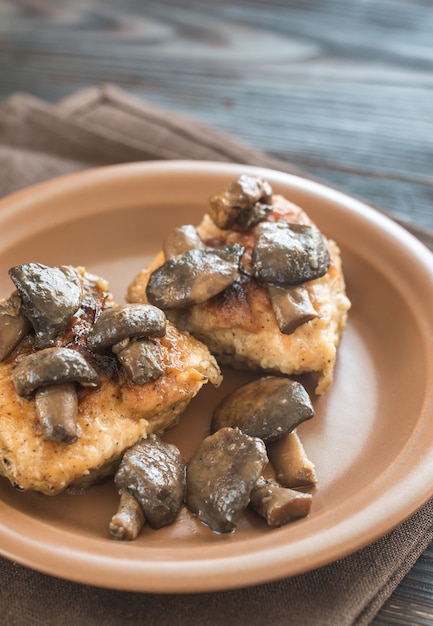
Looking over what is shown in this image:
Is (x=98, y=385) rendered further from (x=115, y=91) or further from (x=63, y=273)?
(x=115, y=91)

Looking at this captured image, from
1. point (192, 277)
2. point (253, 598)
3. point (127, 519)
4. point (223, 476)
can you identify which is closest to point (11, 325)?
point (192, 277)

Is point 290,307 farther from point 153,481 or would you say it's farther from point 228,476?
point 153,481

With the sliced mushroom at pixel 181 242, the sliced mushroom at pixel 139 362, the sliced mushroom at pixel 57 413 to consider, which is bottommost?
the sliced mushroom at pixel 57 413

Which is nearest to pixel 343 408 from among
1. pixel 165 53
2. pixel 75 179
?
pixel 75 179

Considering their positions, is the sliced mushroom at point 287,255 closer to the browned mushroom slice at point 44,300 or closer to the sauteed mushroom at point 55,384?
the browned mushroom slice at point 44,300

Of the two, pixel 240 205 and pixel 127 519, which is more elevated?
pixel 240 205

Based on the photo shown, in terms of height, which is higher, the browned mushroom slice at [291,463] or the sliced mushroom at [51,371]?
the sliced mushroom at [51,371]

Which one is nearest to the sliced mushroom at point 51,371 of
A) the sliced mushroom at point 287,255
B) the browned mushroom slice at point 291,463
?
the browned mushroom slice at point 291,463
